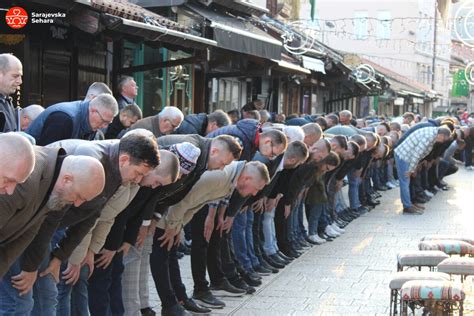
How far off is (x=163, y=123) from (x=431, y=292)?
3310 mm

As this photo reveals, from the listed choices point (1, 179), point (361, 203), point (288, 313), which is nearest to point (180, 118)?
point (288, 313)

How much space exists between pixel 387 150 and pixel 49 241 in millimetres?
12530

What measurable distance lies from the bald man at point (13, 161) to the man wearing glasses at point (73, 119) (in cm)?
269

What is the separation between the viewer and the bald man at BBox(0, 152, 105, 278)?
16.6 feet

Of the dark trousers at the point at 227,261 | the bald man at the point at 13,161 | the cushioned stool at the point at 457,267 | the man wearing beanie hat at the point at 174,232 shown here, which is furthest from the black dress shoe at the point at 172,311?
the bald man at the point at 13,161

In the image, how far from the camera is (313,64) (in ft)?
73.8

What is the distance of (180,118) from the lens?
361 inches

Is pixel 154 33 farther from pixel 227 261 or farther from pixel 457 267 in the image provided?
pixel 457 267

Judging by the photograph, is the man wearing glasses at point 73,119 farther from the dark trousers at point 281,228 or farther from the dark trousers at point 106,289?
the dark trousers at point 281,228

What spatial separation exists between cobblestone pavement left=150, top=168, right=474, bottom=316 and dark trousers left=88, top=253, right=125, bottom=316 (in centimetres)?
126

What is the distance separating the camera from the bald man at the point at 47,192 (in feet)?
16.6

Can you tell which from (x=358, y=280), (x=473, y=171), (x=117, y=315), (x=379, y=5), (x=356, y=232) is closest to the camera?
(x=117, y=315)

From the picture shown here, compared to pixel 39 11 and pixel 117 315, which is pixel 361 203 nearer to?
pixel 39 11

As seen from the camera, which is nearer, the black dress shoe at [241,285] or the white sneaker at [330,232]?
the black dress shoe at [241,285]
